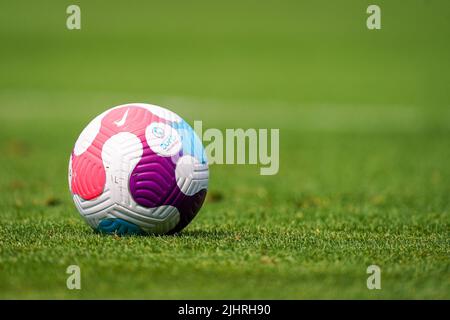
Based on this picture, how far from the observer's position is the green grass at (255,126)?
19.2 ft

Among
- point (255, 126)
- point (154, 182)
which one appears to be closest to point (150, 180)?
point (154, 182)

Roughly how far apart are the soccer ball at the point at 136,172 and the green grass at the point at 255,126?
0.21m

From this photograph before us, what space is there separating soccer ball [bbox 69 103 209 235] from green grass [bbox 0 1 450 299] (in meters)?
0.21

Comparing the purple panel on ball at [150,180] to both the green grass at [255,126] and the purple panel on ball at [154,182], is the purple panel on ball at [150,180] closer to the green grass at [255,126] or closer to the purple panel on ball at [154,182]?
the purple panel on ball at [154,182]

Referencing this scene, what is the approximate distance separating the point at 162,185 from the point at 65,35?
95.1 ft

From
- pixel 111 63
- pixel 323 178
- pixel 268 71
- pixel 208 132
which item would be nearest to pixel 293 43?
pixel 268 71

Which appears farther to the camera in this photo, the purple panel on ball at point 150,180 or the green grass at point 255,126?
the purple panel on ball at point 150,180

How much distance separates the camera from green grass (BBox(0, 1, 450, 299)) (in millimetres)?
5867

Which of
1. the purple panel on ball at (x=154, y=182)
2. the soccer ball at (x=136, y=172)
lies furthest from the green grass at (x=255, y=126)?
the purple panel on ball at (x=154, y=182)

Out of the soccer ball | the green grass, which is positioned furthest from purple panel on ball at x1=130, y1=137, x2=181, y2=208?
the green grass

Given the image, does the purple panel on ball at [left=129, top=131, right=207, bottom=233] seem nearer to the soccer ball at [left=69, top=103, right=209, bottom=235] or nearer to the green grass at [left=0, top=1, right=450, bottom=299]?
the soccer ball at [left=69, top=103, right=209, bottom=235]

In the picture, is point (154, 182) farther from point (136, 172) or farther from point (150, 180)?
point (136, 172)

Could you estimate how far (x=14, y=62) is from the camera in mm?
30031

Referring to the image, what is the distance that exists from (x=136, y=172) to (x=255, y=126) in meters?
11.3
